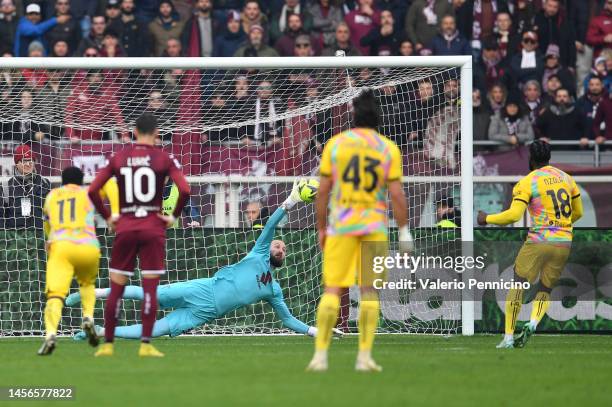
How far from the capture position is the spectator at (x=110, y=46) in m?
Answer: 20.8

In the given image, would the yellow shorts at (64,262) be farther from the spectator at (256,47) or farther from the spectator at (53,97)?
the spectator at (256,47)

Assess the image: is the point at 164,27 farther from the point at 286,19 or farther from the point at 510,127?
the point at 510,127

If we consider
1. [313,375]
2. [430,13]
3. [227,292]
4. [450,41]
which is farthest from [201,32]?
[313,375]

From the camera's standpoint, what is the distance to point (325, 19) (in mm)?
22297

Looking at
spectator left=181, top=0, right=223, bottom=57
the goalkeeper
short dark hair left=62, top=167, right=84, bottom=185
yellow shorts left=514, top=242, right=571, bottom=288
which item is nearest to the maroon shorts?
short dark hair left=62, top=167, right=84, bottom=185

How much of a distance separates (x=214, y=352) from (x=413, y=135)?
18.2 ft

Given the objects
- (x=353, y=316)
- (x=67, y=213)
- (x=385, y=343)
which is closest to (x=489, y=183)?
(x=353, y=316)

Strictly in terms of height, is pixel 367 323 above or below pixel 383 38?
below

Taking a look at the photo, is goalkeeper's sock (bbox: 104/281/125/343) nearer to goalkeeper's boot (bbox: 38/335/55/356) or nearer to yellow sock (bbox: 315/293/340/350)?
goalkeeper's boot (bbox: 38/335/55/356)

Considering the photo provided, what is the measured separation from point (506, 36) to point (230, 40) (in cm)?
451

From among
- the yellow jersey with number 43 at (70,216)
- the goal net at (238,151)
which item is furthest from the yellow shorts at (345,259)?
the goal net at (238,151)

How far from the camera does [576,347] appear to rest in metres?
14.7

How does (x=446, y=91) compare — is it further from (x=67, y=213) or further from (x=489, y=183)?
(x=67, y=213)

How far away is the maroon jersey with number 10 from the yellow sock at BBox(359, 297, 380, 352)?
228cm
